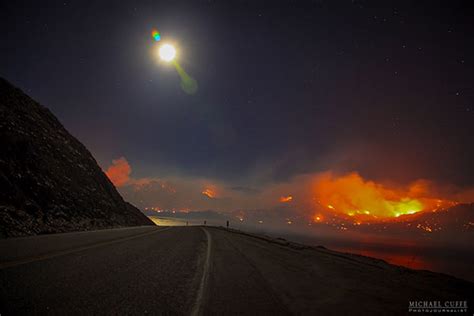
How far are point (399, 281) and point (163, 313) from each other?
6234mm

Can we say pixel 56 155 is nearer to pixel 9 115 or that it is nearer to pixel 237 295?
pixel 9 115

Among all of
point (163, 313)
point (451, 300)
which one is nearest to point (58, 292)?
point (163, 313)

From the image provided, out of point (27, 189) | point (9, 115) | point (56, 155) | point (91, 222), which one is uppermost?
point (9, 115)

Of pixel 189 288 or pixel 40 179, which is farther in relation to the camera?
pixel 40 179

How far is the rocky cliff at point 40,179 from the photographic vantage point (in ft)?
42.0

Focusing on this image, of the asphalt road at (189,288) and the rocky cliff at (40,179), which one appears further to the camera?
the rocky cliff at (40,179)

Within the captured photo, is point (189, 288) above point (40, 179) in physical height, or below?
below

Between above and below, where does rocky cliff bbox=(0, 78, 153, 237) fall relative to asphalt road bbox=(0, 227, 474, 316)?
above

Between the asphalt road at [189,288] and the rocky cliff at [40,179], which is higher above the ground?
the rocky cliff at [40,179]

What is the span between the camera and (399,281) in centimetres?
580

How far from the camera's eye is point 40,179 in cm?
1697

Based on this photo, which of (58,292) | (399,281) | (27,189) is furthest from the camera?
(27,189)

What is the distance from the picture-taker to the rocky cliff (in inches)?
504

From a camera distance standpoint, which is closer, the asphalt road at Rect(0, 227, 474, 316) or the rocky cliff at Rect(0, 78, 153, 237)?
the asphalt road at Rect(0, 227, 474, 316)
